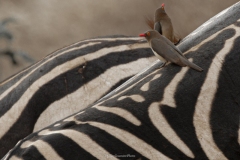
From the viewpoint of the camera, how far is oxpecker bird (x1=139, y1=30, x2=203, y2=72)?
1887 millimetres

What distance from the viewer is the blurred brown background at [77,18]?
6352 millimetres

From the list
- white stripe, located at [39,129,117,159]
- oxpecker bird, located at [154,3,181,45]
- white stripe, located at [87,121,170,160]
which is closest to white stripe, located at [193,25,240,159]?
white stripe, located at [87,121,170,160]

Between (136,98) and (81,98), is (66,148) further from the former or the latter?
(81,98)

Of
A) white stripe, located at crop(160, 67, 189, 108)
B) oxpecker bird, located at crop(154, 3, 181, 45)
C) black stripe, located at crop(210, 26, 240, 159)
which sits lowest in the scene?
black stripe, located at crop(210, 26, 240, 159)

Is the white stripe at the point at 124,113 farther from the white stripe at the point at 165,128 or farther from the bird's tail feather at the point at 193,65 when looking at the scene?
the bird's tail feather at the point at 193,65

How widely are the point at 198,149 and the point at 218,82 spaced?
24cm

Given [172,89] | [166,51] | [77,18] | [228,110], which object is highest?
[77,18]

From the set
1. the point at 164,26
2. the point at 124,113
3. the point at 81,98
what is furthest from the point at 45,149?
the point at 164,26

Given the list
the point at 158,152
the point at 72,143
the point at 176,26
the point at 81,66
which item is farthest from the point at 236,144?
the point at 176,26

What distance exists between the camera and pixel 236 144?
175 cm

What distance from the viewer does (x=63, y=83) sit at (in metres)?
2.58

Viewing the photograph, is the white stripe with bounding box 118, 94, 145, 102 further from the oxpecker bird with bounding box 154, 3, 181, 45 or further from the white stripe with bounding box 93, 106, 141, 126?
the oxpecker bird with bounding box 154, 3, 181, 45

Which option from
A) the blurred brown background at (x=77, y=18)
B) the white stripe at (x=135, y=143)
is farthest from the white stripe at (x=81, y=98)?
the blurred brown background at (x=77, y=18)

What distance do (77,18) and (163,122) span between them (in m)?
4.86
